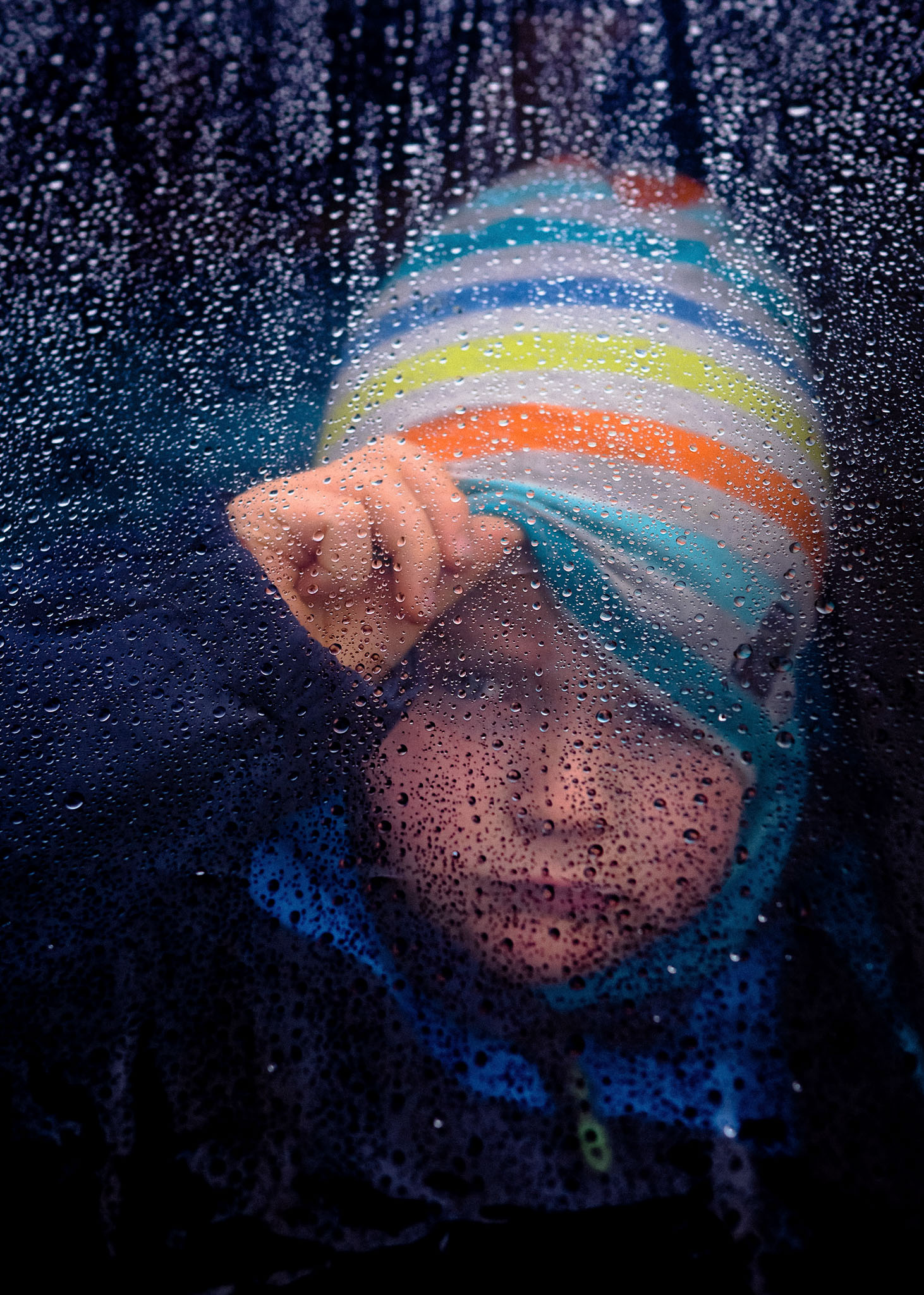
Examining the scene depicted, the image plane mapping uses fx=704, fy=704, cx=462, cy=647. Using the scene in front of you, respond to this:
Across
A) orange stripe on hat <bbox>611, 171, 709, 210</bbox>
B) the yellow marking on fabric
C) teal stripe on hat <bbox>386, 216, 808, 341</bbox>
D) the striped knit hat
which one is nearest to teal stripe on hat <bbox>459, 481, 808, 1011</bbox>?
the striped knit hat

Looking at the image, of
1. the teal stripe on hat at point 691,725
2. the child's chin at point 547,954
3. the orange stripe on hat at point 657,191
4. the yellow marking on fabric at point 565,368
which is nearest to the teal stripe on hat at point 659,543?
the teal stripe on hat at point 691,725

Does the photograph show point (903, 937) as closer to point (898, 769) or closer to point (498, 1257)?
point (898, 769)

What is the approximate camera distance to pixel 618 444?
24.3 inches

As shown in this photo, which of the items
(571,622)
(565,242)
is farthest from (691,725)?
(565,242)

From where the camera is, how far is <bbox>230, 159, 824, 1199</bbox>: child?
420 mm

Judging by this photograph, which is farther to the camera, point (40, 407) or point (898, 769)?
point (40, 407)

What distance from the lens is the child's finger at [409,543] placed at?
0.55 metres

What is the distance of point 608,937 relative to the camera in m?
0.43

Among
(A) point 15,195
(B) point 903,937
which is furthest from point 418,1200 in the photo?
(A) point 15,195

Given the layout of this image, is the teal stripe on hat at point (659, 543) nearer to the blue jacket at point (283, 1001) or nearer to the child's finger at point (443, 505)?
the child's finger at point (443, 505)

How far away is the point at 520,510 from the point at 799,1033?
0.41m

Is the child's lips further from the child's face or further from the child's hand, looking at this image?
the child's hand

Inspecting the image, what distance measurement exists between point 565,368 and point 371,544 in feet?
0.85

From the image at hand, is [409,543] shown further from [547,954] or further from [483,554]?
[547,954]
